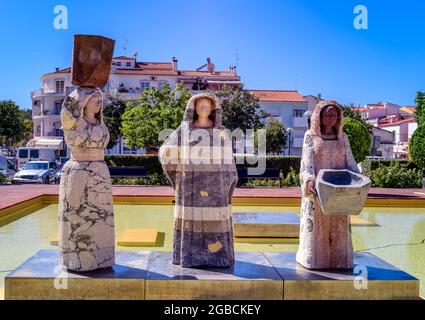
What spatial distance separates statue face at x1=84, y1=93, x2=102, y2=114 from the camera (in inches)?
209

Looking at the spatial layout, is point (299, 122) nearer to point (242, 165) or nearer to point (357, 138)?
point (242, 165)

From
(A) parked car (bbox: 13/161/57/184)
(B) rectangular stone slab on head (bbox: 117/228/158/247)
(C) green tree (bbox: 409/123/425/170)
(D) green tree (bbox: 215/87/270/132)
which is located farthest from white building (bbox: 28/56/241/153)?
(B) rectangular stone slab on head (bbox: 117/228/158/247)

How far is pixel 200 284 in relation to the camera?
5.06 meters

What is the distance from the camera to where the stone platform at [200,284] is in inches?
197

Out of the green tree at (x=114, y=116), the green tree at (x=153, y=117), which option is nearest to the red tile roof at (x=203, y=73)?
the green tree at (x=114, y=116)

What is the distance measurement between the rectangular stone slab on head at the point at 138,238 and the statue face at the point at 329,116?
13.9 feet

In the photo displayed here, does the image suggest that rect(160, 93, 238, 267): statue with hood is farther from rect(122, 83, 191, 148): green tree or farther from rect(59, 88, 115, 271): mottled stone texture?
rect(122, 83, 191, 148): green tree

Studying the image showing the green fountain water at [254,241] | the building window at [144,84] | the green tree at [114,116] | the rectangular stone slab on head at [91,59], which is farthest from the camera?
the building window at [144,84]

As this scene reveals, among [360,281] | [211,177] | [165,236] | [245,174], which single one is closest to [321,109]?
[211,177]

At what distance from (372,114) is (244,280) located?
194ft

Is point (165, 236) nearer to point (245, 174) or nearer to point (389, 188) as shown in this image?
point (245, 174)

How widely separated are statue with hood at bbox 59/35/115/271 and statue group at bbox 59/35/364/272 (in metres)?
0.01

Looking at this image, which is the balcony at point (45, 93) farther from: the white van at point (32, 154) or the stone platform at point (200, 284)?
the stone platform at point (200, 284)

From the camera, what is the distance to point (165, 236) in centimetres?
964
